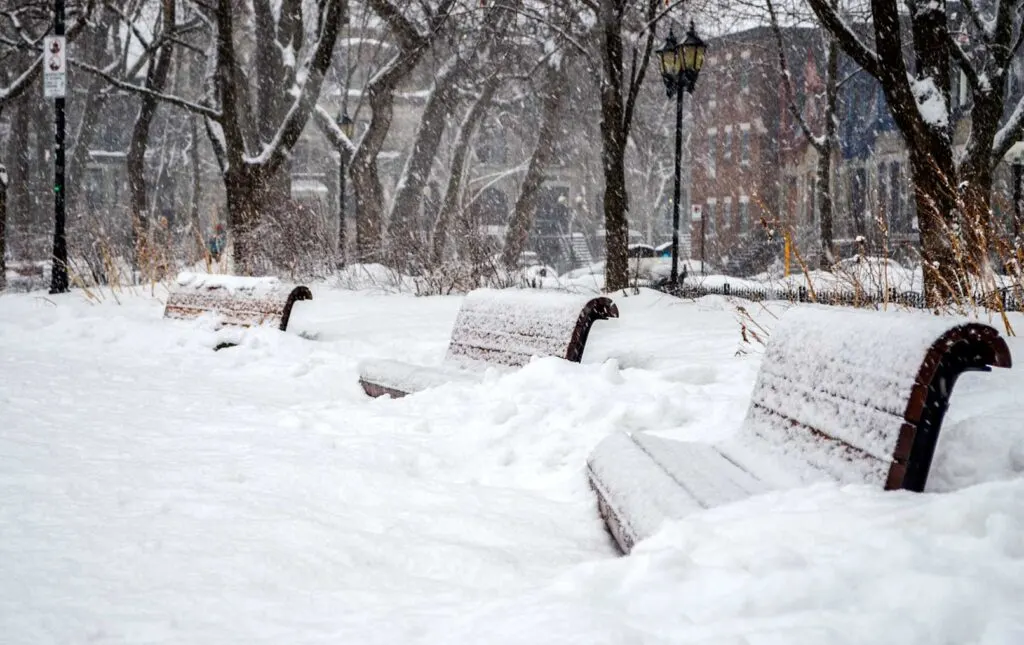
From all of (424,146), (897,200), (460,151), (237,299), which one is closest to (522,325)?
(237,299)

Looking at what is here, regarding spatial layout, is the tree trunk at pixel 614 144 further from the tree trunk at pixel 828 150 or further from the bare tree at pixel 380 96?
the tree trunk at pixel 828 150

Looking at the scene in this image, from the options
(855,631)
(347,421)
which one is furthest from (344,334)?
(855,631)

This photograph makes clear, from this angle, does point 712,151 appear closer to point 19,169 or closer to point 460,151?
point 460,151

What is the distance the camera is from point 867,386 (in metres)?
3.02

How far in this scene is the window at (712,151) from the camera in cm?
4175

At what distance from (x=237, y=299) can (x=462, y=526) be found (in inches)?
248

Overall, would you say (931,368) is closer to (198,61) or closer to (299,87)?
(299,87)

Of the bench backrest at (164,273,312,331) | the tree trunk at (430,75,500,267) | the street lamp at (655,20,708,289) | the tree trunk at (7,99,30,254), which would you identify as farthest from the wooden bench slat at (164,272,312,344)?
the tree trunk at (7,99,30,254)

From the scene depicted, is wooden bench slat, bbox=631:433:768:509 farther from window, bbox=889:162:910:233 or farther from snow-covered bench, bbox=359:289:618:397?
window, bbox=889:162:910:233

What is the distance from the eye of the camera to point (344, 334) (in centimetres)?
930

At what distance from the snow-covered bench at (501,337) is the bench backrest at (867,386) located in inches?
76.5

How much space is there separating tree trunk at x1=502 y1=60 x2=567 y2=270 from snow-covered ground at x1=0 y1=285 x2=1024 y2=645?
1448 centimetres

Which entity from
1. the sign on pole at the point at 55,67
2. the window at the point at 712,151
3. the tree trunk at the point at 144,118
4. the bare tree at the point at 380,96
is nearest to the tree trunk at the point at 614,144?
the bare tree at the point at 380,96

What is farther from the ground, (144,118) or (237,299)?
(144,118)
